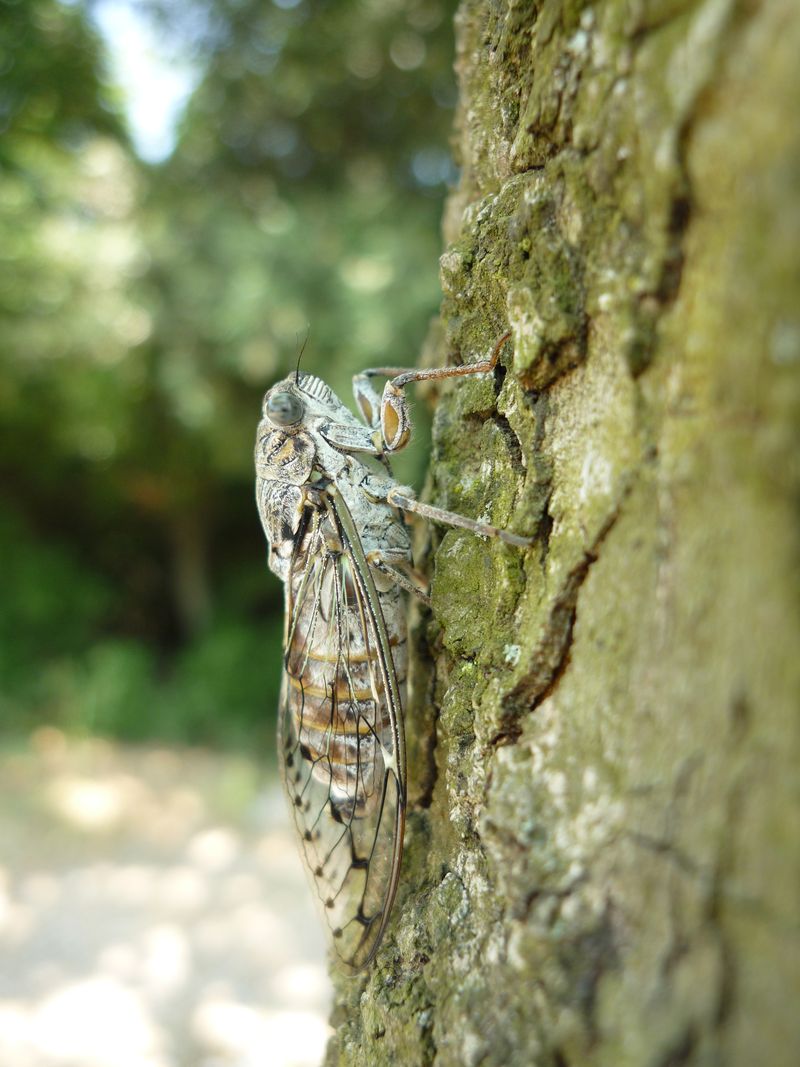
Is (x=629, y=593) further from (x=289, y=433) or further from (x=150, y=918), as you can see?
(x=150, y=918)

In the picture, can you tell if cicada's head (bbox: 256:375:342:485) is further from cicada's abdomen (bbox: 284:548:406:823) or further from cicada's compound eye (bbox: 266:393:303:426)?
cicada's abdomen (bbox: 284:548:406:823)

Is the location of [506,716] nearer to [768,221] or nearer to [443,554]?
[443,554]

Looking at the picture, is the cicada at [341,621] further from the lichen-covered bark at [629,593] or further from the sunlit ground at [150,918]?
the sunlit ground at [150,918]

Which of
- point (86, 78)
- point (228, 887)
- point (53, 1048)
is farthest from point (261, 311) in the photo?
point (53, 1048)

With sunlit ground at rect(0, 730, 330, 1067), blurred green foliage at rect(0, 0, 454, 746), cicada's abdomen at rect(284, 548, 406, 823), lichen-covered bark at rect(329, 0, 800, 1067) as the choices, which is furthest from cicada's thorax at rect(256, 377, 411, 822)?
sunlit ground at rect(0, 730, 330, 1067)

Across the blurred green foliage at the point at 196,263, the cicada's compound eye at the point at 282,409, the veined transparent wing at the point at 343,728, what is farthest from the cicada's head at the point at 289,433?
the blurred green foliage at the point at 196,263

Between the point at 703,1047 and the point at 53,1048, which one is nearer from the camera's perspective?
the point at 703,1047
